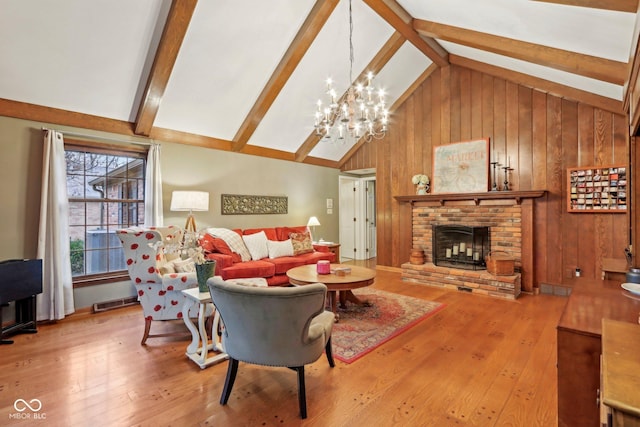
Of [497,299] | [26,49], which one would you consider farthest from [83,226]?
[497,299]

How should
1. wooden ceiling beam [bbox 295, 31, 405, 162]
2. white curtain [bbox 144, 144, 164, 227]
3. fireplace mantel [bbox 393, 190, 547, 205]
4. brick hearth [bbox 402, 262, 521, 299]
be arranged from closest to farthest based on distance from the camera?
white curtain [bbox 144, 144, 164, 227] → brick hearth [bbox 402, 262, 521, 299] → fireplace mantel [bbox 393, 190, 547, 205] → wooden ceiling beam [bbox 295, 31, 405, 162]

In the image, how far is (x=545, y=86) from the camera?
439cm

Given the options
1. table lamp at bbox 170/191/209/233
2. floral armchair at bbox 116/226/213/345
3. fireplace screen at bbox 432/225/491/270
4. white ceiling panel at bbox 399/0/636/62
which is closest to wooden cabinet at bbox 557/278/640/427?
white ceiling panel at bbox 399/0/636/62

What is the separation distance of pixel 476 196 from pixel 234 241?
3.84 metres

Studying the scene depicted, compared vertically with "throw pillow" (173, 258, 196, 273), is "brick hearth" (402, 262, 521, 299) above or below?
below

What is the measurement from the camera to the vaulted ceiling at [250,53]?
9.24 ft

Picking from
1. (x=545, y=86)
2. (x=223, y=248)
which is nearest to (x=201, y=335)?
(x=223, y=248)

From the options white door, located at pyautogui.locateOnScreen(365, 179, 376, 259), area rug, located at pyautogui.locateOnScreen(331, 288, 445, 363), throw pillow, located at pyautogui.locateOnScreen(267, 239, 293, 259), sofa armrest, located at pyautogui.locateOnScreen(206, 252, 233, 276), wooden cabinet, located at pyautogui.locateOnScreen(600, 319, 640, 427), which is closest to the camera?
wooden cabinet, located at pyautogui.locateOnScreen(600, 319, 640, 427)

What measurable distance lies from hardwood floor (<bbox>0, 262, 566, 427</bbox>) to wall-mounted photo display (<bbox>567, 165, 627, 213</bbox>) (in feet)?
6.63

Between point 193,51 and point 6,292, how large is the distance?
3082mm

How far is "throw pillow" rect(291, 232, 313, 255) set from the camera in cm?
511

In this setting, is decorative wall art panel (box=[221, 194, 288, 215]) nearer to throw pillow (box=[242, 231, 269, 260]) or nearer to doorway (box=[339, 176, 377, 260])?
throw pillow (box=[242, 231, 269, 260])

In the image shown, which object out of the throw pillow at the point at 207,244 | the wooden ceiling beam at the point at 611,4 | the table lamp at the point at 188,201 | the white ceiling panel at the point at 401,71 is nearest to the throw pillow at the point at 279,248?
the throw pillow at the point at 207,244

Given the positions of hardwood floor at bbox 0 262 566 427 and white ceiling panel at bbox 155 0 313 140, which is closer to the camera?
hardwood floor at bbox 0 262 566 427
